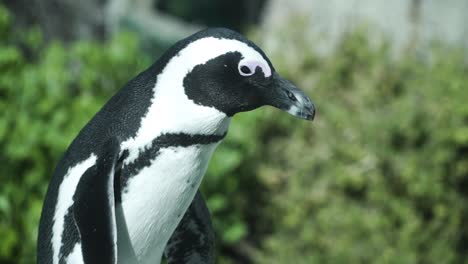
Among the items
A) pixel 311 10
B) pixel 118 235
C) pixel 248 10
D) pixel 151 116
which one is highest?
pixel 151 116

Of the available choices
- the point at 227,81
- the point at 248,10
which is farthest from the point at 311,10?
the point at 248,10

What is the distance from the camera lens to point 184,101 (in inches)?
45.2

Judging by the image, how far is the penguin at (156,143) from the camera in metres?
1.14

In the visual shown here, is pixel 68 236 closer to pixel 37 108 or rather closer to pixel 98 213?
pixel 98 213

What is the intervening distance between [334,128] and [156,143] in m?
2.04

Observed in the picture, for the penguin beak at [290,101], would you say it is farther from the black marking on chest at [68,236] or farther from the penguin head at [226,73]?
the black marking on chest at [68,236]

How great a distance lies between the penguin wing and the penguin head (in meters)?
0.25

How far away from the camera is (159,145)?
1157 mm

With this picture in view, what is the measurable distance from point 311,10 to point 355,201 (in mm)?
918

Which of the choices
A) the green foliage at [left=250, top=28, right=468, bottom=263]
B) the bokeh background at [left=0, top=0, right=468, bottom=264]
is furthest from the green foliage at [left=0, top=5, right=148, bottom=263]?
the green foliage at [left=250, top=28, right=468, bottom=263]

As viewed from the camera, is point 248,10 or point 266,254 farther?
point 248,10

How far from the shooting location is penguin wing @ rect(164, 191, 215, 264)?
134 centimetres

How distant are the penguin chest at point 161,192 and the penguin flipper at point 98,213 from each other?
45 millimetres

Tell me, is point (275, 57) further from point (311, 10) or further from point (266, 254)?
point (266, 254)
